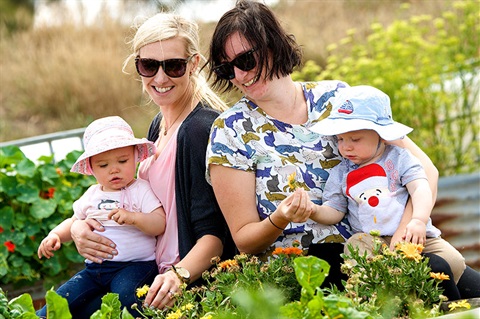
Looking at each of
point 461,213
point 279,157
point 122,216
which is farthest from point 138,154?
point 461,213

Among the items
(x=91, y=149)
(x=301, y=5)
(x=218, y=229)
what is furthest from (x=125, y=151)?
(x=301, y=5)

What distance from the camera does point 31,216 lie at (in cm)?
449

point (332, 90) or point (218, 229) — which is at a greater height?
point (332, 90)

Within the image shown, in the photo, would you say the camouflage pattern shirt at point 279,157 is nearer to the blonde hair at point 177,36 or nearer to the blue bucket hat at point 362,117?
the blue bucket hat at point 362,117

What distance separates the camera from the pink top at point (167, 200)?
3.32 metres

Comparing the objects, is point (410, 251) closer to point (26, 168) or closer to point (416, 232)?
point (416, 232)

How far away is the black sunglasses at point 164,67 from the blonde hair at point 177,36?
0.21 ft

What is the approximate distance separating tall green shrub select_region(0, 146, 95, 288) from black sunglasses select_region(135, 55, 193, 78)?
143cm

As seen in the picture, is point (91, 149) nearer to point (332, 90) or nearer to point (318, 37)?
point (332, 90)

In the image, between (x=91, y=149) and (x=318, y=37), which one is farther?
(x=318, y=37)

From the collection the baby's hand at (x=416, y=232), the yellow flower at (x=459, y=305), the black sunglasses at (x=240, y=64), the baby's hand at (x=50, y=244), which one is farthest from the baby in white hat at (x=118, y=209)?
the yellow flower at (x=459, y=305)

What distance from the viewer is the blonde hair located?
A: 10.8 feet

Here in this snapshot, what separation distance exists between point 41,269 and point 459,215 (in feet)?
8.77

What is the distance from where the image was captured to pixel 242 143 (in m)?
3.09
